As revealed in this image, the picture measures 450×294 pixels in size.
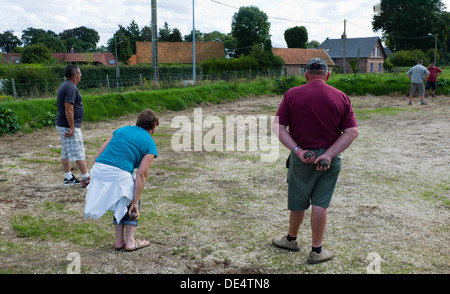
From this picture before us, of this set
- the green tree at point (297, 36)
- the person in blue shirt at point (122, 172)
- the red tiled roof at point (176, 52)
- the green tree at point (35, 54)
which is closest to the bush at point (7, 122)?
the person in blue shirt at point (122, 172)

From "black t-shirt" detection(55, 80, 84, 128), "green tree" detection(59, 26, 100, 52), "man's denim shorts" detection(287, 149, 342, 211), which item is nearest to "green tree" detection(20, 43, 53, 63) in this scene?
"black t-shirt" detection(55, 80, 84, 128)

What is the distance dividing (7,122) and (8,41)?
384 feet

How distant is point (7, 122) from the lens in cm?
1061

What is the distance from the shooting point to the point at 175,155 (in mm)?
8500

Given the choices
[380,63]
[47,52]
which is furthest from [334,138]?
[380,63]

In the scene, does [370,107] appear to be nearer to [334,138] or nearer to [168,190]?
[168,190]

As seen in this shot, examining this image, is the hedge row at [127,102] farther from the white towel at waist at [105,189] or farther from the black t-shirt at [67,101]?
the white towel at waist at [105,189]

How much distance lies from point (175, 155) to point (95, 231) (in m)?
4.27

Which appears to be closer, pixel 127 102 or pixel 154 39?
pixel 127 102

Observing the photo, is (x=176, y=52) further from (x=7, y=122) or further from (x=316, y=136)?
(x=316, y=136)

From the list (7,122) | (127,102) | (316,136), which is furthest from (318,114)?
(127,102)

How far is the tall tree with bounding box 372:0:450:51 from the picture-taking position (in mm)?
69750

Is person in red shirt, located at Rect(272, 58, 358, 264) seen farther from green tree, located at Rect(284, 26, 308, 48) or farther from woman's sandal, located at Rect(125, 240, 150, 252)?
green tree, located at Rect(284, 26, 308, 48)

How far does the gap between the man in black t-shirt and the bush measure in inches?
221
